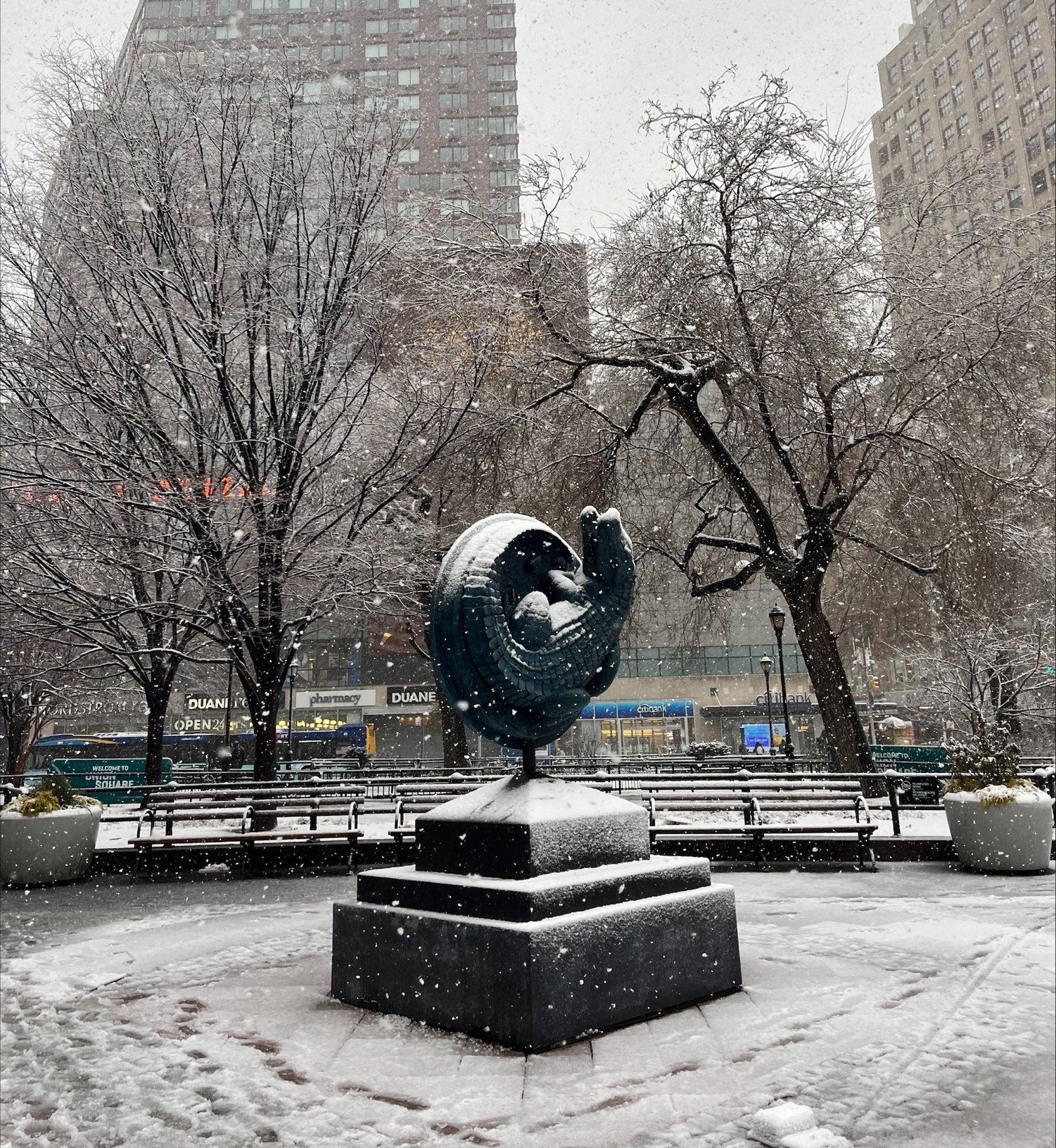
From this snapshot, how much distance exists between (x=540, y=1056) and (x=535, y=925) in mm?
591

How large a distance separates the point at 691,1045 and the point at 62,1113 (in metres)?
2.85

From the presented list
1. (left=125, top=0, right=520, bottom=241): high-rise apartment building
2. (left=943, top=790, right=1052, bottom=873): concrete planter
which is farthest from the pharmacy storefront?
(left=943, top=790, right=1052, bottom=873): concrete planter

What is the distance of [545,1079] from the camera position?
3.82 metres

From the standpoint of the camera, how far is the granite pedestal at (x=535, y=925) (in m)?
4.32

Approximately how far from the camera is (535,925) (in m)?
4.31

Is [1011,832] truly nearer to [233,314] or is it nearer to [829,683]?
[829,683]

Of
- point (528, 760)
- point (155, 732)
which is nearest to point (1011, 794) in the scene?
point (528, 760)

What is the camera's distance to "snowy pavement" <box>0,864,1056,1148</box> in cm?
334

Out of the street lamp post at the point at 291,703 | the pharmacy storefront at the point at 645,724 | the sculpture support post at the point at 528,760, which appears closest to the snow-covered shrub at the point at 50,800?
the sculpture support post at the point at 528,760

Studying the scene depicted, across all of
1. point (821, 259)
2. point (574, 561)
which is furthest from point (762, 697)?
point (574, 561)

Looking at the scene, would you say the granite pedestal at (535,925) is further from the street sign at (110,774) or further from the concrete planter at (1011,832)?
the street sign at (110,774)

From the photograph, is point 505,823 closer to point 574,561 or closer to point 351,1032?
point 351,1032

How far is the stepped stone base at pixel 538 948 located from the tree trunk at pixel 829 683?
38.6 feet

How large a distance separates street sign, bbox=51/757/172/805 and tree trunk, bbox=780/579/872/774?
16.6 meters
